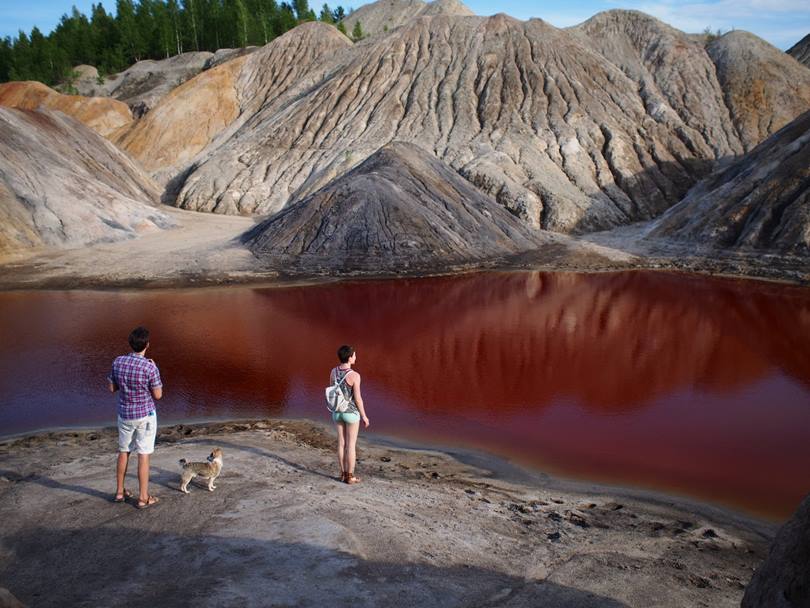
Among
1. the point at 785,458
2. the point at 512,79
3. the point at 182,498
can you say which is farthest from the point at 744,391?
the point at 512,79

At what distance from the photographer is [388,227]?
28.5 metres

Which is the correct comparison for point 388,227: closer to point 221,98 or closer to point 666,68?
point 221,98

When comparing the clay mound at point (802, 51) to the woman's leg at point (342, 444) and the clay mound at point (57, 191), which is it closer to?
the clay mound at point (57, 191)

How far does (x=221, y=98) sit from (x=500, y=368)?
4755cm

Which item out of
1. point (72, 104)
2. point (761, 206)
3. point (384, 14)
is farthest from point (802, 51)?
point (72, 104)

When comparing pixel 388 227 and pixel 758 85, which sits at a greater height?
pixel 758 85

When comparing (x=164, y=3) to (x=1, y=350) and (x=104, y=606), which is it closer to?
(x=1, y=350)

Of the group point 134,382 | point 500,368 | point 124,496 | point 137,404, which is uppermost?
point 134,382

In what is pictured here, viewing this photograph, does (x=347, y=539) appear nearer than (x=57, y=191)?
Yes

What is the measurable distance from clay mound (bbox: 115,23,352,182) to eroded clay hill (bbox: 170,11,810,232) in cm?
170

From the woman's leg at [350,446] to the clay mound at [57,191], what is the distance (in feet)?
81.4

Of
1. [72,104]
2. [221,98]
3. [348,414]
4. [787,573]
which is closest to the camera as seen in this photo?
[787,573]

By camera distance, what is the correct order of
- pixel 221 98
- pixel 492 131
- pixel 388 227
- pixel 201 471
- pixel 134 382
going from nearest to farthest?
pixel 134 382 → pixel 201 471 → pixel 388 227 → pixel 492 131 → pixel 221 98

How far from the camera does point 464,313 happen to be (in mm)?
20188
